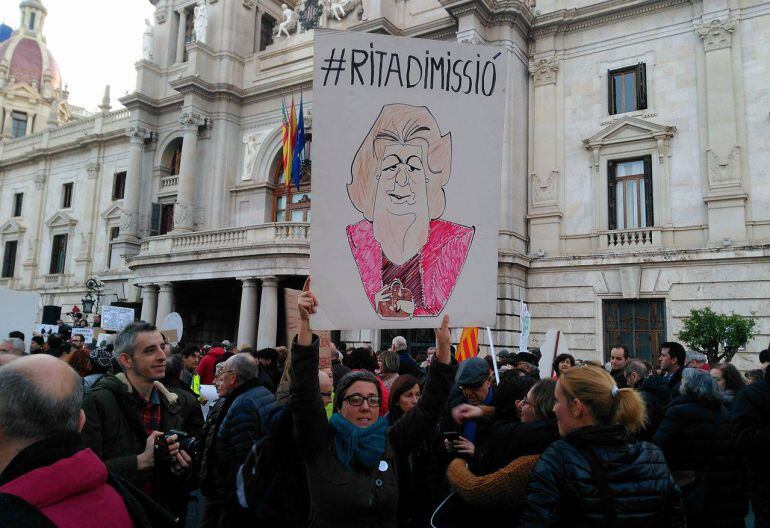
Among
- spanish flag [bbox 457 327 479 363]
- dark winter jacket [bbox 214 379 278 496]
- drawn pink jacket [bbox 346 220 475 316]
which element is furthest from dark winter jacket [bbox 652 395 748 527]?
spanish flag [bbox 457 327 479 363]

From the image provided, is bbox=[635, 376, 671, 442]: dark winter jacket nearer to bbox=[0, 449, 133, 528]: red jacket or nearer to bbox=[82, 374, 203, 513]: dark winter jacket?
bbox=[82, 374, 203, 513]: dark winter jacket

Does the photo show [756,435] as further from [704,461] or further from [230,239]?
[230,239]

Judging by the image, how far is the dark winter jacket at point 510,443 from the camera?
10.1 feet

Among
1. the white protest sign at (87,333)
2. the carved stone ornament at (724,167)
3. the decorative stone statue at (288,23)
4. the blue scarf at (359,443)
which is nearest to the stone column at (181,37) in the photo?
the decorative stone statue at (288,23)

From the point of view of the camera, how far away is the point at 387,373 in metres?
6.62

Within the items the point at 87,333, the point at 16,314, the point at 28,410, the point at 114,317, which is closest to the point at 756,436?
the point at 28,410

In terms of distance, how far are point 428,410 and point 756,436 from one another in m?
2.10

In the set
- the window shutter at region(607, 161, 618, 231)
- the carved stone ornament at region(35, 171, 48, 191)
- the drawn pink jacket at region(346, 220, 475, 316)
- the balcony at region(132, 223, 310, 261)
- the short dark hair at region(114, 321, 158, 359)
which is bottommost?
the short dark hair at region(114, 321, 158, 359)

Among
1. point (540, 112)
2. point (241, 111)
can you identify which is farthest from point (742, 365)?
point (241, 111)

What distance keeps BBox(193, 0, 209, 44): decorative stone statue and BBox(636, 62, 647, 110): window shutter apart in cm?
1856

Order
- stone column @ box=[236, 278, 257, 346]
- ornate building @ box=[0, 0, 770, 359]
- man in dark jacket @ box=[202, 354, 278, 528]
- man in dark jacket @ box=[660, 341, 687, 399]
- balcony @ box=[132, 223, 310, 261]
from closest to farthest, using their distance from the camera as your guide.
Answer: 1. man in dark jacket @ box=[202, 354, 278, 528]
2. man in dark jacket @ box=[660, 341, 687, 399]
3. ornate building @ box=[0, 0, 770, 359]
4. balcony @ box=[132, 223, 310, 261]
5. stone column @ box=[236, 278, 257, 346]

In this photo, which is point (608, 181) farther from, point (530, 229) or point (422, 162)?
point (422, 162)

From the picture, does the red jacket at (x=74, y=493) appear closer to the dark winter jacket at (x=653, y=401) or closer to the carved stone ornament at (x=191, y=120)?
the dark winter jacket at (x=653, y=401)

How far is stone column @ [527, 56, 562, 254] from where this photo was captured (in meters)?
19.6
